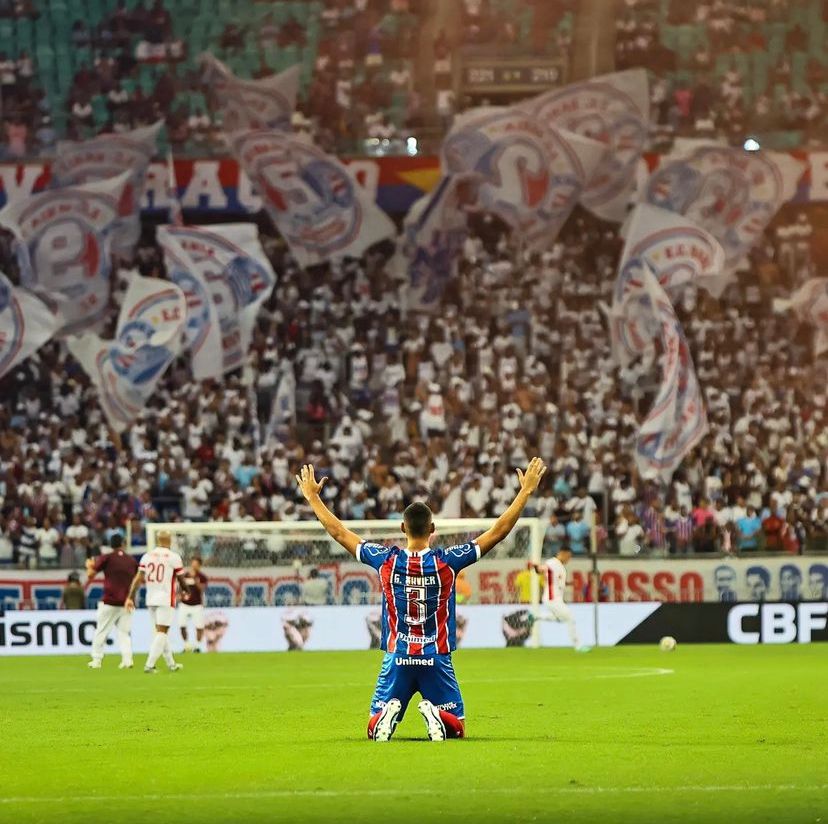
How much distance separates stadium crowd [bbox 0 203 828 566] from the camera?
34.8 metres

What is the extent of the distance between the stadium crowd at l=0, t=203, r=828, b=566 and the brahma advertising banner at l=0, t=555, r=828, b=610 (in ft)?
1.18

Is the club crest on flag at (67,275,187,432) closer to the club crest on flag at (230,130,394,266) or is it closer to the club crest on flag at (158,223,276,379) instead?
the club crest on flag at (158,223,276,379)

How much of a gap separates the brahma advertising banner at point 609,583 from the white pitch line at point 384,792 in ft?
74.3

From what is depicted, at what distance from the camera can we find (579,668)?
86.4 ft

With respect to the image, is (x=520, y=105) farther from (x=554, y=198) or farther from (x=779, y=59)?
(x=779, y=59)

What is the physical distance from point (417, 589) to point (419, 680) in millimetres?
691

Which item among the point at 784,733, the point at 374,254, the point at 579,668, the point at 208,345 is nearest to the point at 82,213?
the point at 208,345

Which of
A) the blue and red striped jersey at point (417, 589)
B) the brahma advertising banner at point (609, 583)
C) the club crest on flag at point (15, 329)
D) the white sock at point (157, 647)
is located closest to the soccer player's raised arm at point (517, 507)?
the blue and red striped jersey at point (417, 589)

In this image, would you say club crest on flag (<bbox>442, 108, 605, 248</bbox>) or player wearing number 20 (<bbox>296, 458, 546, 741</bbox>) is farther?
club crest on flag (<bbox>442, 108, 605, 248</bbox>)

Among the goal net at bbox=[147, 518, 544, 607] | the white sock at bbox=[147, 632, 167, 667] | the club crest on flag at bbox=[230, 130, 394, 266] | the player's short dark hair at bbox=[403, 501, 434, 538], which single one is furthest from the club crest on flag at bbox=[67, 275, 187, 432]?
the player's short dark hair at bbox=[403, 501, 434, 538]

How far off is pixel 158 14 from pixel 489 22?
313 inches

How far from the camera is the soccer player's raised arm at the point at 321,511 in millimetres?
12438

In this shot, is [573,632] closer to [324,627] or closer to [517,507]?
[324,627]

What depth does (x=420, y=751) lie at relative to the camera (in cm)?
1280
